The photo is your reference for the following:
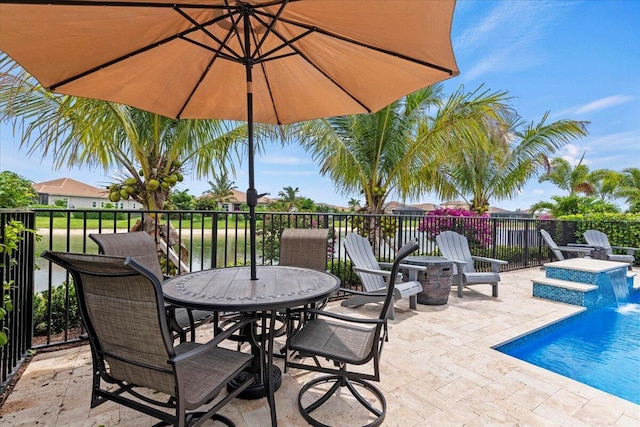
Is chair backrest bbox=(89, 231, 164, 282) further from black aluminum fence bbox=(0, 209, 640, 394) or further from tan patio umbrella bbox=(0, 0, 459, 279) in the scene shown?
tan patio umbrella bbox=(0, 0, 459, 279)

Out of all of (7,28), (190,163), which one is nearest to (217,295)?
(7,28)

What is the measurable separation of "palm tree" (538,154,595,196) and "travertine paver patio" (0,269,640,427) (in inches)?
1042

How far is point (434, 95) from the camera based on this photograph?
22.8ft

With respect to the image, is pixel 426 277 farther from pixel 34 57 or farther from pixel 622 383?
pixel 34 57

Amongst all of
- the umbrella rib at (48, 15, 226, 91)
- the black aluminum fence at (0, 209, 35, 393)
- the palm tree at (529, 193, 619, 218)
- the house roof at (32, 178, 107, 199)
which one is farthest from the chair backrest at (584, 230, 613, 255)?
the house roof at (32, 178, 107, 199)

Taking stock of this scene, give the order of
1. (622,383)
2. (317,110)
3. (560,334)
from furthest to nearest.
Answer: (560,334) → (317,110) → (622,383)

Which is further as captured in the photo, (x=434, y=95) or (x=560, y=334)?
(x=434, y=95)

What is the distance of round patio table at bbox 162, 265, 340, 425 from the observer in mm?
1836

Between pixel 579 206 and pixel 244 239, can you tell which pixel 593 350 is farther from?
pixel 579 206

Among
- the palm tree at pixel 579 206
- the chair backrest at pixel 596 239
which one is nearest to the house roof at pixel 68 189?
the palm tree at pixel 579 206

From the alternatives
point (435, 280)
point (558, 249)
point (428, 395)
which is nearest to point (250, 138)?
point (428, 395)

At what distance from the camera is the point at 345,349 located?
1.99m

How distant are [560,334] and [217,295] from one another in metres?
4.22

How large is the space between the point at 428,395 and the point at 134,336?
6.59ft
